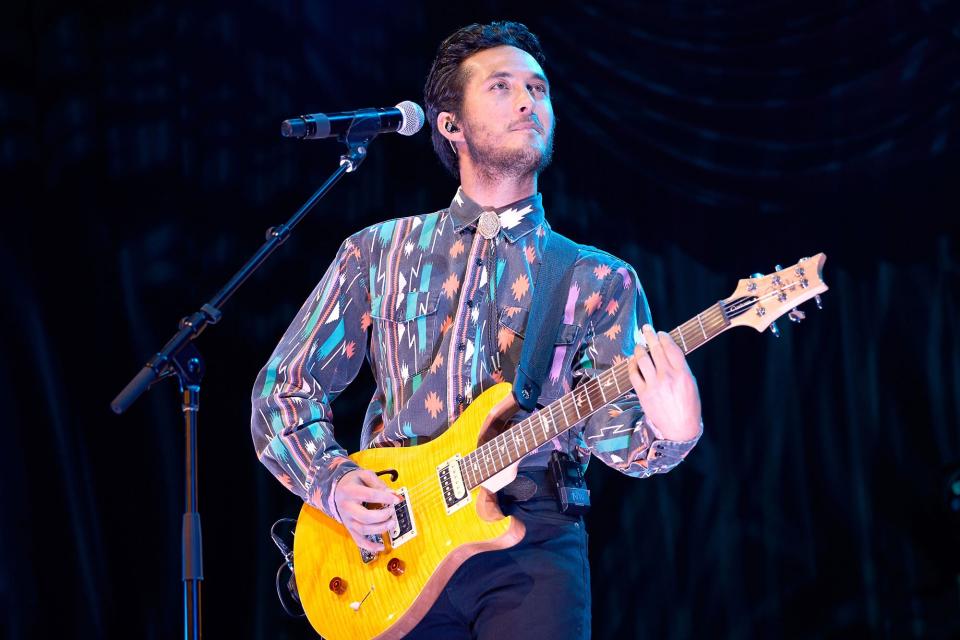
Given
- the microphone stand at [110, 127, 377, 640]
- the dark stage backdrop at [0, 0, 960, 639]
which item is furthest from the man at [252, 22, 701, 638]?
the dark stage backdrop at [0, 0, 960, 639]

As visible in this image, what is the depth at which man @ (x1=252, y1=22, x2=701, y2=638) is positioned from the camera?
237 centimetres

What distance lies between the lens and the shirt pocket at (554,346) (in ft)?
8.79

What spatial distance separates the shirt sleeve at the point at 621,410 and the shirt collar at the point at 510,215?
294 millimetres

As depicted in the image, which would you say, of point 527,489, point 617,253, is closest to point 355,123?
point 527,489

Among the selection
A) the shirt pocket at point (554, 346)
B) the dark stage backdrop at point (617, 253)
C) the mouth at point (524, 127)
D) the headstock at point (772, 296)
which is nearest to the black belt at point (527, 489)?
the shirt pocket at point (554, 346)

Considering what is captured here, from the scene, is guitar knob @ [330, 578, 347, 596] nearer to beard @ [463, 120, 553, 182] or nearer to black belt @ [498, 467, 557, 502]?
black belt @ [498, 467, 557, 502]

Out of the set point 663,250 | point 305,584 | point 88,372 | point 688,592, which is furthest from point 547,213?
point 305,584

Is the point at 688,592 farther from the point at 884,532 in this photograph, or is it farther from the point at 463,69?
the point at 463,69

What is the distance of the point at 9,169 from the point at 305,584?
256cm

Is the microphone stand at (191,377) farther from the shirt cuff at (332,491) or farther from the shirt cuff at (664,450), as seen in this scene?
the shirt cuff at (664,450)

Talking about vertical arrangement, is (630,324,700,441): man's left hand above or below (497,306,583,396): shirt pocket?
below

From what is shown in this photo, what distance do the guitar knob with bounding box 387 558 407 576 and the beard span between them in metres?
1.16

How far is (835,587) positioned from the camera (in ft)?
13.9

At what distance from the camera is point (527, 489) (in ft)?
8.09
